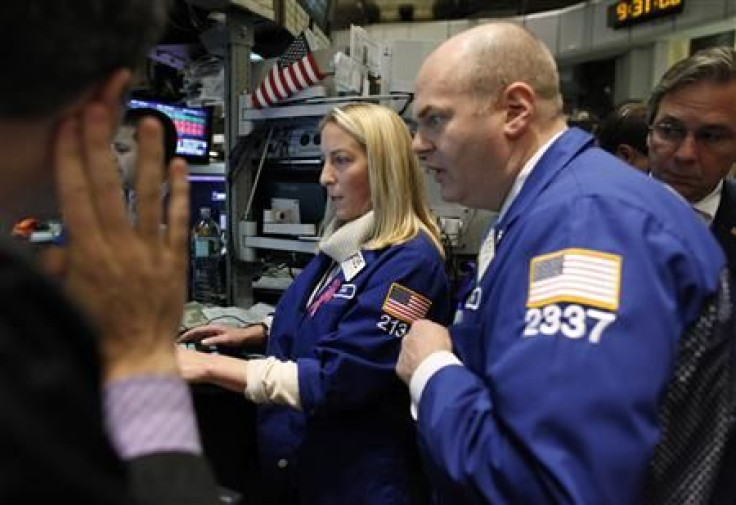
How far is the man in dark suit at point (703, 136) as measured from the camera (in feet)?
5.28

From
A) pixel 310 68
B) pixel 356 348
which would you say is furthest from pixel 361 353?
pixel 310 68

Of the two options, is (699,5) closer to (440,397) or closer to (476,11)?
(476,11)

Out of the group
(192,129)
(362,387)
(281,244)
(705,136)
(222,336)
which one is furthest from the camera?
(192,129)

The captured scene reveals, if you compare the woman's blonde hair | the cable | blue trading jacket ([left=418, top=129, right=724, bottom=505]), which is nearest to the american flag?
the cable

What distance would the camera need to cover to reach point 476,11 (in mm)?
9078

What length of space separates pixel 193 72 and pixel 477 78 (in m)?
2.55

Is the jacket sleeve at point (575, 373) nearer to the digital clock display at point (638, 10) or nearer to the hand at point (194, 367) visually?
the hand at point (194, 367)

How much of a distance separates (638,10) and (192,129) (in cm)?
531

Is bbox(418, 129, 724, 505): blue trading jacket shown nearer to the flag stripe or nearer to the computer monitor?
the flag stripe

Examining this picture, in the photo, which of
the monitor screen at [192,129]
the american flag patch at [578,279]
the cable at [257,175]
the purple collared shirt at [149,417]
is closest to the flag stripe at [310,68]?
the cable at [257,175]

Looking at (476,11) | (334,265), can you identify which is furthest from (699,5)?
(334,265)

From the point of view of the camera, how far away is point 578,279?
80cm

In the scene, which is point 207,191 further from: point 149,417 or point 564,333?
point 149,417

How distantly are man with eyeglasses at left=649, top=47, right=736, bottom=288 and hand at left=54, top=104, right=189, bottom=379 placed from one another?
1.52 m
